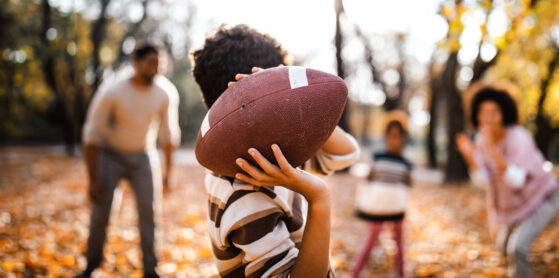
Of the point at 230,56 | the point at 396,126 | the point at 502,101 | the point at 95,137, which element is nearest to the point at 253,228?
the point at 230,56

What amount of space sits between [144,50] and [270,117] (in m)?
2.91

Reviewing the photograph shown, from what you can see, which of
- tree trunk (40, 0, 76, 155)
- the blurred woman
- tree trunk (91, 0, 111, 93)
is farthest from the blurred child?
tree trunk (91, 0, 111, 93)

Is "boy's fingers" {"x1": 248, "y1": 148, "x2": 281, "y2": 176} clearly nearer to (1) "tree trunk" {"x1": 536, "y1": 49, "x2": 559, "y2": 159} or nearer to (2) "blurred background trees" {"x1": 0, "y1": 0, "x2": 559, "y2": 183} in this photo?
(2) "blurred background trees" {"x1": 0, "y1": 0, "x2": 559, "y2": 183}

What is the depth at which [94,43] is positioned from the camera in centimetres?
1686

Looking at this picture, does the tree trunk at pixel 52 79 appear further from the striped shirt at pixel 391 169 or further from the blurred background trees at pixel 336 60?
the striped shirt at pixel 391 169

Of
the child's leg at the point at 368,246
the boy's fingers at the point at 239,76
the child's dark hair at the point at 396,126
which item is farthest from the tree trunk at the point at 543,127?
the boy's fingers at the point at 239,76

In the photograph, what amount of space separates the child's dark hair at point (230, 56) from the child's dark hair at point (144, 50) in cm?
244

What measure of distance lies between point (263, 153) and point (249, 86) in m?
0.26

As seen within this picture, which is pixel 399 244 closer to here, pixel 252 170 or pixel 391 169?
pixel 391 169

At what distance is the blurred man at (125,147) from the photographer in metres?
3.72

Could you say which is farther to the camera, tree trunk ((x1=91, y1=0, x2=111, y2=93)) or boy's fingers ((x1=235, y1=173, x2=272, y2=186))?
tree trunk ((x1=91, y1=0, x2=111, y2=93))

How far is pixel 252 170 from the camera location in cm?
126

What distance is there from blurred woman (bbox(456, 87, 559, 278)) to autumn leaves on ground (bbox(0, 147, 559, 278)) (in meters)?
1.73

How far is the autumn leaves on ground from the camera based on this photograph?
4.62 m
